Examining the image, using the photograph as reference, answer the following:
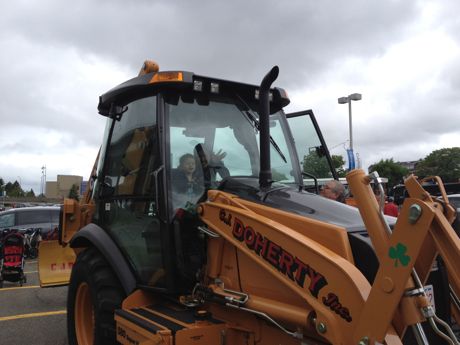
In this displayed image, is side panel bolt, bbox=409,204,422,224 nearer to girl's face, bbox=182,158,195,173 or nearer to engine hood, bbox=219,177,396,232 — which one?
engine hood, bbox=219,177,396,232

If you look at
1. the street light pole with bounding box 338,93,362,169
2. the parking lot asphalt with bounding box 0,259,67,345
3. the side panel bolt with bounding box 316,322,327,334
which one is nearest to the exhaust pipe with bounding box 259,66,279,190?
the side panel bolt with bounding box 316,322,327,334

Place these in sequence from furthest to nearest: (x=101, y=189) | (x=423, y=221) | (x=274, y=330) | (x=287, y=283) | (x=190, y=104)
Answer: (x=101, y=189) < (x=190, y=104) < (x=274, y=330) < (x=287, y=283) < (x=423, y=221)

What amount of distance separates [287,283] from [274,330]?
397 mm

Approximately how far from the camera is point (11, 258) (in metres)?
8.54

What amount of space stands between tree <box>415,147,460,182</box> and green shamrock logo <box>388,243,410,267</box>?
63704mm

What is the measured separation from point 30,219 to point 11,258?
18.0 feet

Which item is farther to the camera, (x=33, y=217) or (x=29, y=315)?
(x=33, y=217)

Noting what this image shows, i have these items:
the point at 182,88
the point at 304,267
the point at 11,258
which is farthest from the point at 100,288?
the point at 11,258

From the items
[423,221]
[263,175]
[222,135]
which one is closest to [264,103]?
[263,175]

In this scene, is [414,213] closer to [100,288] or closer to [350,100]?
[100,288]

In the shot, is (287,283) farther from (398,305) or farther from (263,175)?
(263,175)

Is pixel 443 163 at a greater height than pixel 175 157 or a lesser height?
greater

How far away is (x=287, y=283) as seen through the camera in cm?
245

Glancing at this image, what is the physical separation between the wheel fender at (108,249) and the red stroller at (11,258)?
5023 millimetres
